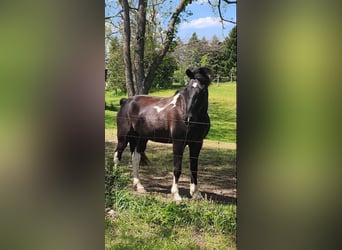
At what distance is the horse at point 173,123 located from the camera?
357cm

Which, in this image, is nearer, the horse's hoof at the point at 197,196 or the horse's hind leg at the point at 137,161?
the horse's hoof at the point at 197,196

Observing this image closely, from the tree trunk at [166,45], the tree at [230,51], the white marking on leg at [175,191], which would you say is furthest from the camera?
the white marking on leg at [175,191]

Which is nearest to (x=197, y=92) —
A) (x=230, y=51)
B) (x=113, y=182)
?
(x=230, y=51)

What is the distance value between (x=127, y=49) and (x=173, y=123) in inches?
28.0

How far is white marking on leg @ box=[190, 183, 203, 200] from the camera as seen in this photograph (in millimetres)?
3609

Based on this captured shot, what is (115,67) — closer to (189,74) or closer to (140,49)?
(140,49)

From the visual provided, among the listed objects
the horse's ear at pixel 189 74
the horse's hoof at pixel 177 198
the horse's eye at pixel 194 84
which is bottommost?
the horse's hoof at pixel 177 198

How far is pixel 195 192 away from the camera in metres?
3.61

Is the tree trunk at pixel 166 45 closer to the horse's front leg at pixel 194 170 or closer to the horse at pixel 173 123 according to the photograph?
the horse at pixel 173 123

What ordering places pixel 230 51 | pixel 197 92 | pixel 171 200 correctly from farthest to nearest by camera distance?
1. pixel 171 200
2. pixel 197 92
3. pixel 230 51

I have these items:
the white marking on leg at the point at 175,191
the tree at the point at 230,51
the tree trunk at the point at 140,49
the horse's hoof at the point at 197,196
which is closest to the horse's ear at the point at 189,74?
the tree at the point at 230,51
